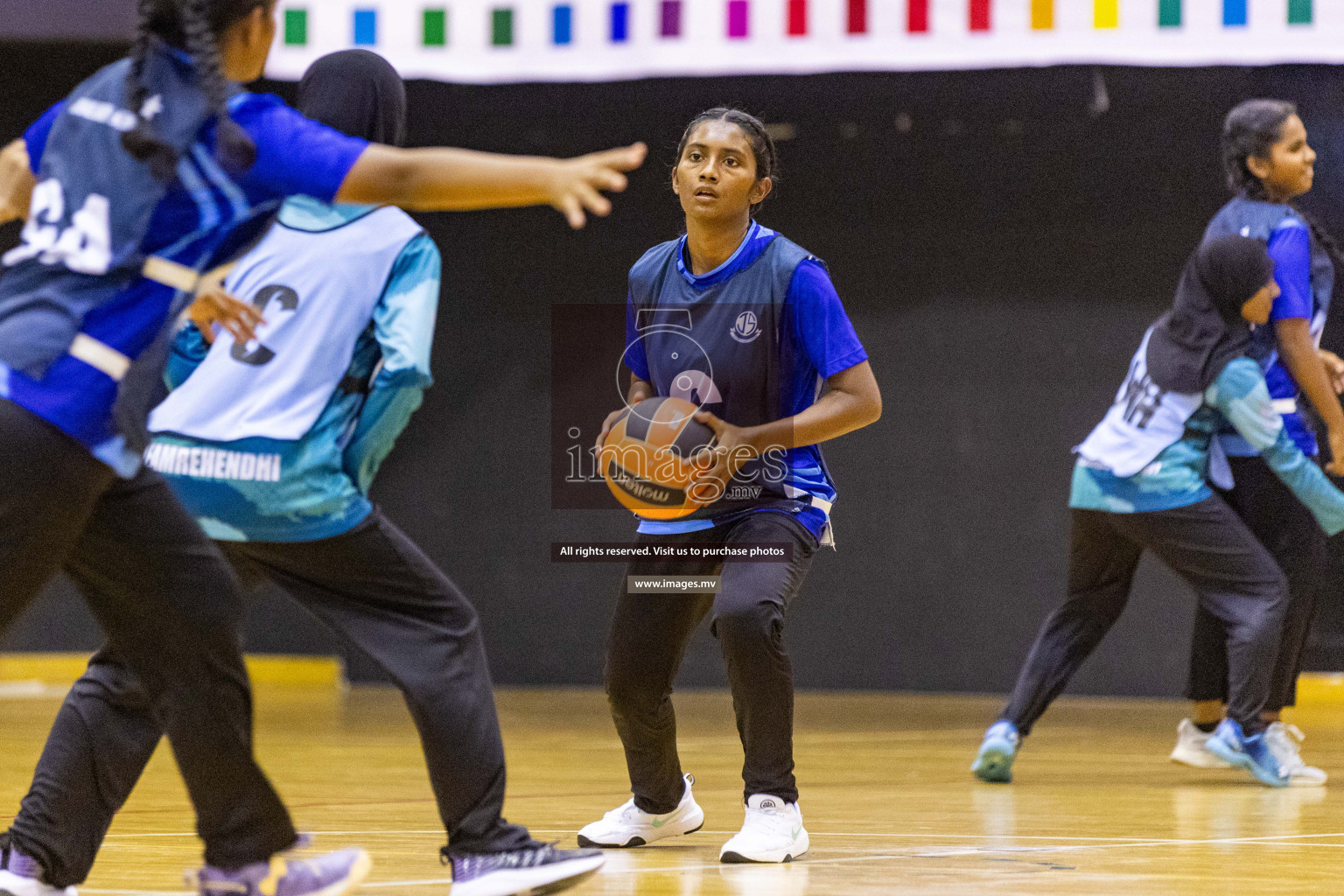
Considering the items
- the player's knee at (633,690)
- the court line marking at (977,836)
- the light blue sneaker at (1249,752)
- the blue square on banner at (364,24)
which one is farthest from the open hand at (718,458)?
the blue square on banner at (364,24)

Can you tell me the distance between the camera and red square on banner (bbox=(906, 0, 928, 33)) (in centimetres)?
720

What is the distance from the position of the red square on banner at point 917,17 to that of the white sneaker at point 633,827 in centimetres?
436

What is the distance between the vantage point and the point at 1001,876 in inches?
133

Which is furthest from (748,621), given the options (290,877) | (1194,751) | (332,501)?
(1194,751)

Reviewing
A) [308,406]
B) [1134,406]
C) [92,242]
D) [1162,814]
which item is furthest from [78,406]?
[1134,406]

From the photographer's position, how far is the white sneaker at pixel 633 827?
152 inches

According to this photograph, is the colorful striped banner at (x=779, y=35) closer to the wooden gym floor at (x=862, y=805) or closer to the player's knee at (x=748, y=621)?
the wooden gym floor at (x=862, y=805)

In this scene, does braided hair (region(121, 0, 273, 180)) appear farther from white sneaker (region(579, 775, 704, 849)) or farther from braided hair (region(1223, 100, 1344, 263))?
braided hair (region(1223, 100, 1344, 263))

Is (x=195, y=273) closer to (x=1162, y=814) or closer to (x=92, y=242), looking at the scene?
(x=92, y=242)

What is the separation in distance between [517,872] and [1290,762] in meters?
3.27

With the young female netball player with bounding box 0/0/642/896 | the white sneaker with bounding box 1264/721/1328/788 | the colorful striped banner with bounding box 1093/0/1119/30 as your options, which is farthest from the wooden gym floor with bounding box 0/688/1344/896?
the colorful striped banner with bounding box 1093/0/1119/30

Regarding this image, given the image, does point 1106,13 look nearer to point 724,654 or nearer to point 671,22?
point 671,22

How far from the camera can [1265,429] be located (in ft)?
17.0

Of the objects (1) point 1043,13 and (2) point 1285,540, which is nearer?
(2) point 1285,540
